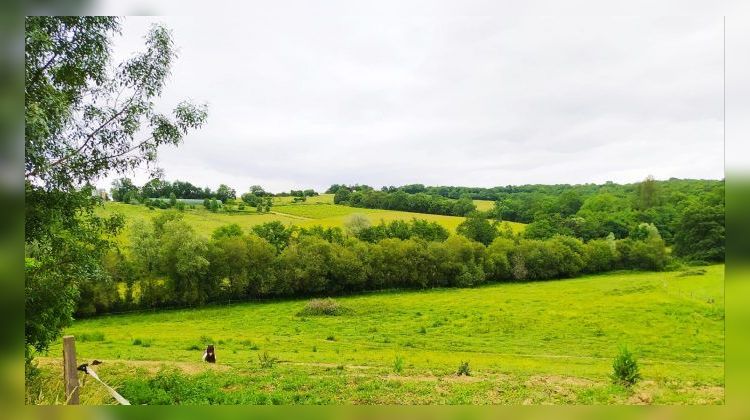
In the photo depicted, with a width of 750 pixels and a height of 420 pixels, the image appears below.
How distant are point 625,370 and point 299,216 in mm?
5756

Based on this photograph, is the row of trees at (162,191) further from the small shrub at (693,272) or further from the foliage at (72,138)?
the small shrub at (693,272)

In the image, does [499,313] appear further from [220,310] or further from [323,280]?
[220,310]

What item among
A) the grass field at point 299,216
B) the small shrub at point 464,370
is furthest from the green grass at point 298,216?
the small shrub at point 464,370

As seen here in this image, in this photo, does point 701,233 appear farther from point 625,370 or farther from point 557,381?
point 557,381

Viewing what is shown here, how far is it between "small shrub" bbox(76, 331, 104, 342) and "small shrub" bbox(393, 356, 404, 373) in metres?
4.91

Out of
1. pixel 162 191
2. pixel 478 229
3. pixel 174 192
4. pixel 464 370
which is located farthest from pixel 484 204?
pixel 162 191

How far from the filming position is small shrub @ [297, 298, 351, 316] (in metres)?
8.20

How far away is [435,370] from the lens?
770 centimetres

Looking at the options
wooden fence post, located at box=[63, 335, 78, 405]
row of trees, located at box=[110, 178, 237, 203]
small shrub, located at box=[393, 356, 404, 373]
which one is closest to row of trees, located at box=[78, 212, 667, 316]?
row of trees, located at box=[110, 178, 237, 203]

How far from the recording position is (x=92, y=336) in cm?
790

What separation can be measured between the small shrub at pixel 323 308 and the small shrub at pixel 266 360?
838mm

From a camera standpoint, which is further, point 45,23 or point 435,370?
point 435,370

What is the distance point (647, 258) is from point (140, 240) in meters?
8.65

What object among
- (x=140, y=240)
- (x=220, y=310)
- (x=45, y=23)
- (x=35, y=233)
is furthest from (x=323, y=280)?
(x=45, y=23)
